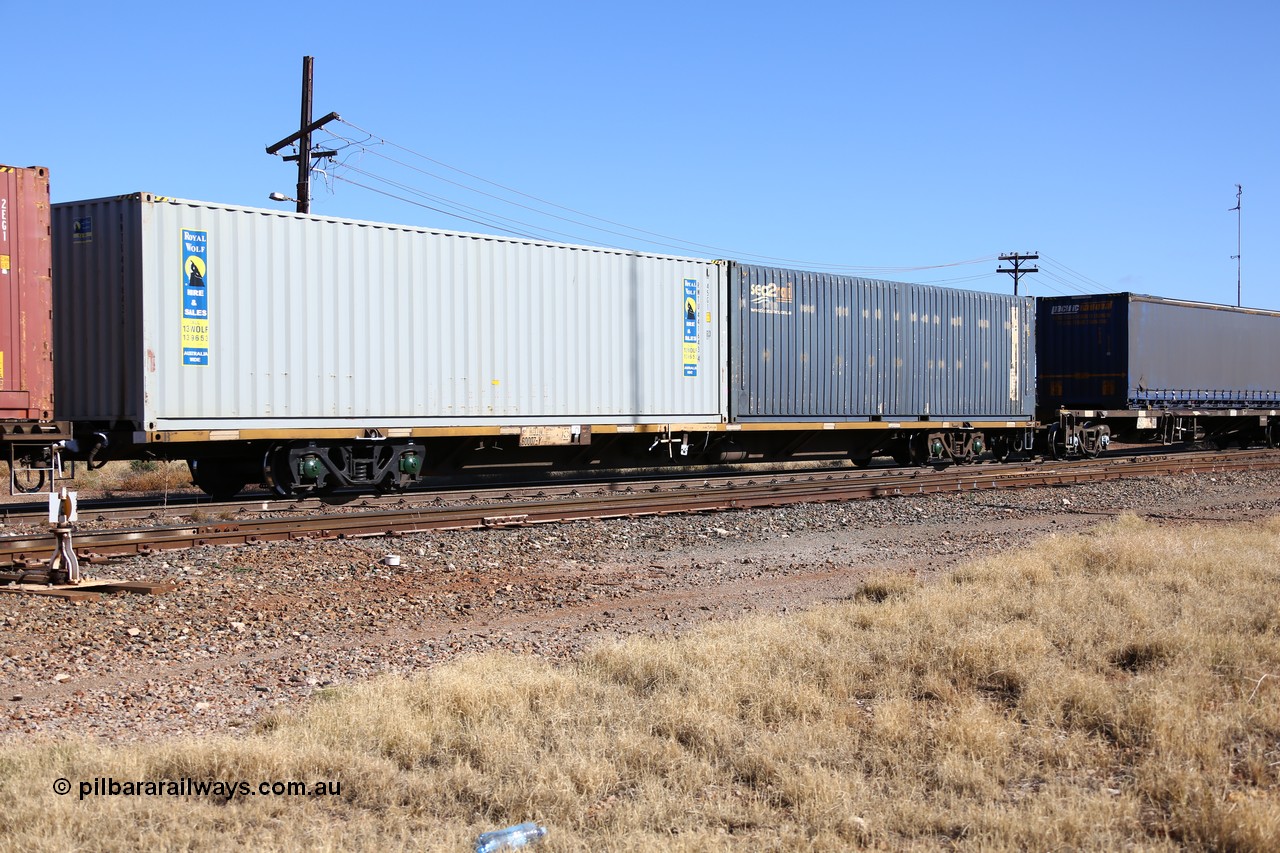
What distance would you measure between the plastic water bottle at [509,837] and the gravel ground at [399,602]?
6.96ft

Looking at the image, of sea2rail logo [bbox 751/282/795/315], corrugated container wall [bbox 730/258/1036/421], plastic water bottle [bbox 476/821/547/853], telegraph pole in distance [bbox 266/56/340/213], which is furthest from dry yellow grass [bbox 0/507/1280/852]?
telegraph pole in distance [bbox 266/56/340/213]

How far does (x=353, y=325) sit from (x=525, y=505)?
3.31 m

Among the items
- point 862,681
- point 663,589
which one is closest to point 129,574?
point 663,589

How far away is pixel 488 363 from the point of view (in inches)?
603

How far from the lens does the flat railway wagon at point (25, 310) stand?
429 inches

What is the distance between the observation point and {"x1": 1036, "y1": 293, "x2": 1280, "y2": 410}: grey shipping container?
1040 inches

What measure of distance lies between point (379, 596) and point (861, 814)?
5.39 m

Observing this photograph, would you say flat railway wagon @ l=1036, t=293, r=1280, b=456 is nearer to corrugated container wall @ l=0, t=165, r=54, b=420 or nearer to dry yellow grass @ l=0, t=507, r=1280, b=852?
dry yellow grass @ l=0, t=507, r=1280, b=852

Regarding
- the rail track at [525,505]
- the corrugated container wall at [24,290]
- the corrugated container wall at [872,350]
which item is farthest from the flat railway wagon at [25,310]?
the corrugated container wall at [872,350]

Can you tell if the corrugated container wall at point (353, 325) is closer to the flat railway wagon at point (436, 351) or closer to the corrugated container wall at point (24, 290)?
the flat railway wagon at point (436, 351)

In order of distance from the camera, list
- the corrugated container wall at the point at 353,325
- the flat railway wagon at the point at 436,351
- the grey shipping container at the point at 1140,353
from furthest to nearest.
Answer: the grey shipping container at the point at 1140,353
the flat railway wagon at the point at 436,351
the corrugated container wall at the point at 353,325

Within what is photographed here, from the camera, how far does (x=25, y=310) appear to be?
11094 millimetres

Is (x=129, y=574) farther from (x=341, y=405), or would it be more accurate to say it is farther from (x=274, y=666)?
(x=341, y=405)

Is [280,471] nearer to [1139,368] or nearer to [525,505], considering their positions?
[525,505]
